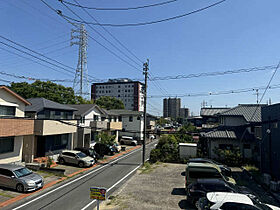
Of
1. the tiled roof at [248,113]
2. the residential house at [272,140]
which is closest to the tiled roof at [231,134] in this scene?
the tiled roof at [248,113]

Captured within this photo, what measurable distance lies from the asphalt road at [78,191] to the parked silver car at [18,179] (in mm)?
849

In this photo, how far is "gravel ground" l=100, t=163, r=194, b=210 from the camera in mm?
10641

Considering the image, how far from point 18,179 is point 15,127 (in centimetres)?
569

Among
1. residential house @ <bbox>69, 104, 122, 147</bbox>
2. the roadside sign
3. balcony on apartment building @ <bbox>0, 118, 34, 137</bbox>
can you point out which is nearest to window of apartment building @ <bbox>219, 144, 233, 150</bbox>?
residential house @ <bbox>69, 104, 122, 147</bbox>

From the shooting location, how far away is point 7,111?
1792 centimetres

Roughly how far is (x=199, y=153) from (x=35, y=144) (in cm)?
1877

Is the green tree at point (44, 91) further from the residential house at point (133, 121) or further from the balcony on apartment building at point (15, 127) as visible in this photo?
the balcony on apartment building at point (15, 127)

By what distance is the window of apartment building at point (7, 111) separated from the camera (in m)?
17.4

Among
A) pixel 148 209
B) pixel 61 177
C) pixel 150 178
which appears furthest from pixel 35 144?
pixel 148 209

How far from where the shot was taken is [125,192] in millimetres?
12859

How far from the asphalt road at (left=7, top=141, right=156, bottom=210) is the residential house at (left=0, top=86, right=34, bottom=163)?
6.28 m

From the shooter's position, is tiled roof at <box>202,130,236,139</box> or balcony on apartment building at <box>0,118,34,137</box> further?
tiled roof at <box>202,130,236,139</box>

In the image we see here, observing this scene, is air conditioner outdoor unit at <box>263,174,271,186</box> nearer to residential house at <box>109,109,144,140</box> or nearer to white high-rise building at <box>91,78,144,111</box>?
residential house at <box>109,109,144,140</box>

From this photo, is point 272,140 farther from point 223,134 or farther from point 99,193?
point 99,193
